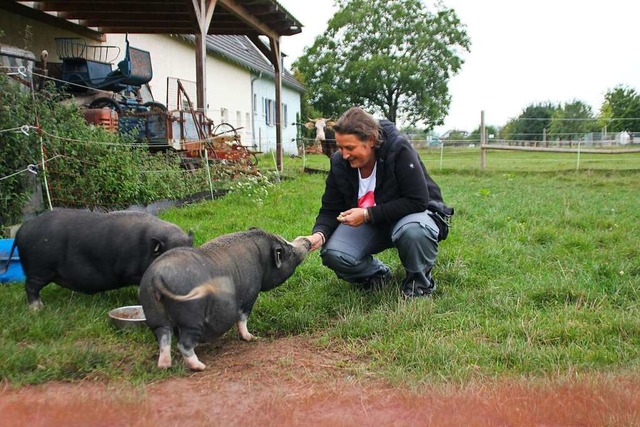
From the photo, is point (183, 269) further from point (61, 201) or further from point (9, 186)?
point (61, 201)

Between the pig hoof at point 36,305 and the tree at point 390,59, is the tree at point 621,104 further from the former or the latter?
the pig hoof at point 36,305

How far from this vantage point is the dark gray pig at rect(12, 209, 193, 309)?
4105 millimetres

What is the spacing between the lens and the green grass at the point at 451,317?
10.5ft

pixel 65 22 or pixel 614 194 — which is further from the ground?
Answer: pixel 65 22

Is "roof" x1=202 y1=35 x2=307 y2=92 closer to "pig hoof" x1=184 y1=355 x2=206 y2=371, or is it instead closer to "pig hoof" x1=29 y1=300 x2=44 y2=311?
"pig hoof" x1=29 y1=300 x2=44 y2=311

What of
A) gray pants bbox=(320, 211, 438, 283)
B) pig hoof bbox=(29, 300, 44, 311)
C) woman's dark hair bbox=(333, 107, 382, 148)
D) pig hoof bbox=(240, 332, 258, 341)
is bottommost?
pig hoof bbox=(240, 332, 258, 341)

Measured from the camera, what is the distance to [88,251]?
412 cm

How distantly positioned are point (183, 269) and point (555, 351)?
77.8 inches

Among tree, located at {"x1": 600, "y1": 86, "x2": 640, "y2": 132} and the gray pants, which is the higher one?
tree, located at {"x1": 600, "y1": 86, "x2": 640, "y2": 132}

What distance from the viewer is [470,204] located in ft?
28.8

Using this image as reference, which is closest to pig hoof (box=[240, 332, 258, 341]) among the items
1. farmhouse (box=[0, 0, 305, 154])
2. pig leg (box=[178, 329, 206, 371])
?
pig leg (box=[178, 329, 206, 371])

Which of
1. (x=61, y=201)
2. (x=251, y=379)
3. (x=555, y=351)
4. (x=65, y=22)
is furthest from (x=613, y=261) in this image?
(x=65, y=22)

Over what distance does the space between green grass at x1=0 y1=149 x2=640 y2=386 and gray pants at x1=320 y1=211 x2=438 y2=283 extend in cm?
21

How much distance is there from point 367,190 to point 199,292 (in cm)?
171
